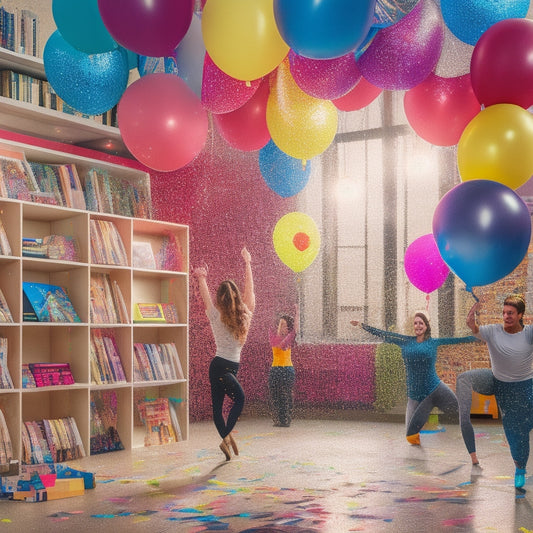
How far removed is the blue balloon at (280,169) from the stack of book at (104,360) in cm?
237

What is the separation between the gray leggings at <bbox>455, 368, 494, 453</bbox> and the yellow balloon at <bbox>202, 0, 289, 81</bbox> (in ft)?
7.54

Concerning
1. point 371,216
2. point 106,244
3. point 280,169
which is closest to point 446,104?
point 280,169

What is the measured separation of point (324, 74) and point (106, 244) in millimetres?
3149

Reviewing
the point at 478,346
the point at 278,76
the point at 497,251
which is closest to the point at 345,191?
the point at 478,346

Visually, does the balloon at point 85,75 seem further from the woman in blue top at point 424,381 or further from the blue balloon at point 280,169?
the woman in blue top at point 424,381

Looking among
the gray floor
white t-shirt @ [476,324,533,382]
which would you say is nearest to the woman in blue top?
the gray floor

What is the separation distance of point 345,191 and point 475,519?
493cm

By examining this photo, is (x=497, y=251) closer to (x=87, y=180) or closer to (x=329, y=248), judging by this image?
(x=87, y=180)

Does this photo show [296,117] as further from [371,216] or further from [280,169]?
[371,216]

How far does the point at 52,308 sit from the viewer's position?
17.6 ft

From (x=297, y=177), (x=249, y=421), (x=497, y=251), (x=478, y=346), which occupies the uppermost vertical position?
(x=297, y=177)

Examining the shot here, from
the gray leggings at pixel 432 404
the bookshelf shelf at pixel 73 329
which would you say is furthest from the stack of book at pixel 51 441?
the gray leggings at pixel 432 404

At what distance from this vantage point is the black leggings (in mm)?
5000

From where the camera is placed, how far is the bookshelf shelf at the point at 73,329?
16.5ft
